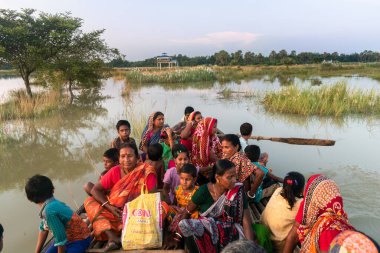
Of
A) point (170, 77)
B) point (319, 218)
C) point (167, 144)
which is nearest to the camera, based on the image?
point (319, 218)

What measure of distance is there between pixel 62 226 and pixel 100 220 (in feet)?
1.67

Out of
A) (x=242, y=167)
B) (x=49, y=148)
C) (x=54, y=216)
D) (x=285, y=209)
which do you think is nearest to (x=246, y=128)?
(x=242, y=167)

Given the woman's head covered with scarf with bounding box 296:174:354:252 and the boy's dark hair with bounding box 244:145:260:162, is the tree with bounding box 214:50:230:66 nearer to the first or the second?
the boy's dark hair with bounding box 244:145:260:162

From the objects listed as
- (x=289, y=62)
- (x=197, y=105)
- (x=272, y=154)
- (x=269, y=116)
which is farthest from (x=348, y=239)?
(x=289, y=62)

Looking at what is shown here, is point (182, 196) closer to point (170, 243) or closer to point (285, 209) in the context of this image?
point (170, 243)

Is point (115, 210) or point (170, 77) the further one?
point (170, 77)

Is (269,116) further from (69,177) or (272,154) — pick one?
(69,177)

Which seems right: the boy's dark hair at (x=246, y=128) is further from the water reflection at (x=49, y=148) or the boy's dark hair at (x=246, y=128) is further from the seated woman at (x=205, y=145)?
the water reflection at (x=49, y=148)

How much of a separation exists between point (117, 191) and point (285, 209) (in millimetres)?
1511

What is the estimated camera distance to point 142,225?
7.52 ft

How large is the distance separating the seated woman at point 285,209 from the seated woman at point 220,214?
263 millimetres

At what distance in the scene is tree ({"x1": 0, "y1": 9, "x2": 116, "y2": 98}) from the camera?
1147 cm

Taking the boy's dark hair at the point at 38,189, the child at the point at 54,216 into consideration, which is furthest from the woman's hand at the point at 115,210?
the boy's dark hair at the point at 38,189

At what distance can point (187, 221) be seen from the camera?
82.6 inches
